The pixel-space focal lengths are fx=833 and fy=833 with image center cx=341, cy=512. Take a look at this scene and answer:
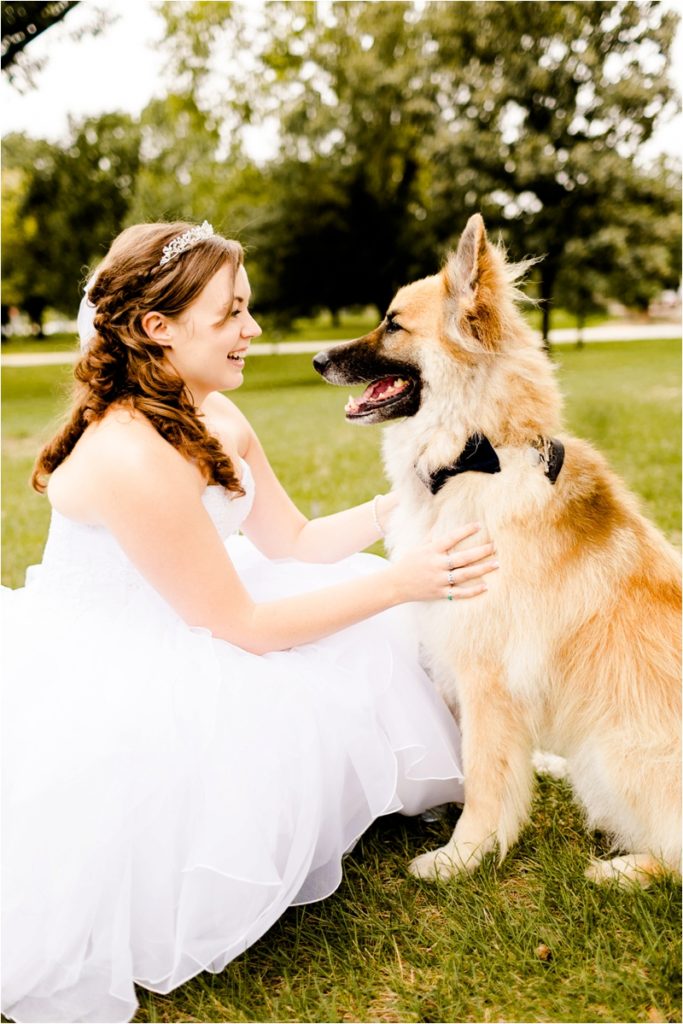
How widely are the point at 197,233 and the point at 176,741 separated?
4.56 ft

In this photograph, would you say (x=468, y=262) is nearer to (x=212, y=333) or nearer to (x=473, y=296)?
(x=473, y=296)

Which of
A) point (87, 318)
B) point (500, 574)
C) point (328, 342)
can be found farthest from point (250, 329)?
point (328, 342)

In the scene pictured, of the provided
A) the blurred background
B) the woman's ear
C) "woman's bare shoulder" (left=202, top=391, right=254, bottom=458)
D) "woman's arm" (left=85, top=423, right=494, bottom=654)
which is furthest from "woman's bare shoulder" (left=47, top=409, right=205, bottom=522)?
the blurred background

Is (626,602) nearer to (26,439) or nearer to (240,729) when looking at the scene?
(240,729)

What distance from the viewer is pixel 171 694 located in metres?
2.12

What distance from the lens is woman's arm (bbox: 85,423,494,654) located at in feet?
7.04

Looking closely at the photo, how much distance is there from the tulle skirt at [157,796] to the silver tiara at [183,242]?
958 millimetres

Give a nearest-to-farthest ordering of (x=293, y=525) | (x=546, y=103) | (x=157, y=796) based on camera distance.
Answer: (x=157, y=796) → (x=293, y=525) → (x=546, y=103)

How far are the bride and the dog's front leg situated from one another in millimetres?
106

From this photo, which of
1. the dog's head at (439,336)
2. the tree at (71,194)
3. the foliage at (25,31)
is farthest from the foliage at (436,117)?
the dog's head at (439,336)

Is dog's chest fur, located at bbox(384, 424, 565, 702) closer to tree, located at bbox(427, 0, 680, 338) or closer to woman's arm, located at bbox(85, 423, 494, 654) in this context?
woman's arm, located at bbox(85, 423, 494, 654)

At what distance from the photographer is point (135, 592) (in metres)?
2.36

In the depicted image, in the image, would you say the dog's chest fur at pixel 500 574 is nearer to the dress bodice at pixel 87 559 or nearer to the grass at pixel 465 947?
the grass at pixel 465 947

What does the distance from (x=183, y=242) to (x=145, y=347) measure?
315mm
